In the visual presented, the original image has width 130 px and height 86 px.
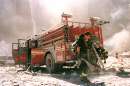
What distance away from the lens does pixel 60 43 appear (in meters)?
14.6

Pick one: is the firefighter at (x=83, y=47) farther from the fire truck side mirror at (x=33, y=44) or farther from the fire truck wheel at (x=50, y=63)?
the fire truck side mirror at (x=33, y=44)

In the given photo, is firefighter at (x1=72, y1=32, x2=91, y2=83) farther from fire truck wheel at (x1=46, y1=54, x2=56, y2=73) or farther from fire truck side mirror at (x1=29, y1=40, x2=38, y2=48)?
fire truck side mirror at (x1=29, y1=40, x2=38, y2=48)

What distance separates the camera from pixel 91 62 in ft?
42.9

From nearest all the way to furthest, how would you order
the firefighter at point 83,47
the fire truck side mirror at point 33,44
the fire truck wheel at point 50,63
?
1. the firefighter at point 83,47
2. the fire truck wheel at point 50,63
3. the fire truck side mirror at point 33,44

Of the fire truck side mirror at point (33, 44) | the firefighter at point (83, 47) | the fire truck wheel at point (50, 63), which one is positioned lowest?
the fire truck wheel at point (50, 63)

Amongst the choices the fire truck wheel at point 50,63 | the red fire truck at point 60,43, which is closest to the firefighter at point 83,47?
the red fire truck at point 60,43

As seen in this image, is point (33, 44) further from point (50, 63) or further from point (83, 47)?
point (83, 47)

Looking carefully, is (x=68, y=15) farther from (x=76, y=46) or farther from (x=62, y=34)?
(x=76, y=46)

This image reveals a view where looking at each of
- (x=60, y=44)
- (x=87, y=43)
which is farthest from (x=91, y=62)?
(x=60, y=44)

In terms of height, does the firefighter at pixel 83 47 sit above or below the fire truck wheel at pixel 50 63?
above

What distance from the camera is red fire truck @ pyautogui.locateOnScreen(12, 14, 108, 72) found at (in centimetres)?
1414

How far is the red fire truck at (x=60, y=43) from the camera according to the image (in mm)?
14135

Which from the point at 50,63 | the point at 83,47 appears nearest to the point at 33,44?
the point at 50,63

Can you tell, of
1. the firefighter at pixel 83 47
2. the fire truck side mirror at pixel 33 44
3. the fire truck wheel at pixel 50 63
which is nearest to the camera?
the firefighter at pixel 83 47
